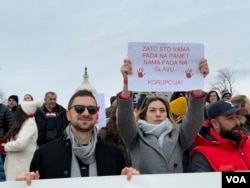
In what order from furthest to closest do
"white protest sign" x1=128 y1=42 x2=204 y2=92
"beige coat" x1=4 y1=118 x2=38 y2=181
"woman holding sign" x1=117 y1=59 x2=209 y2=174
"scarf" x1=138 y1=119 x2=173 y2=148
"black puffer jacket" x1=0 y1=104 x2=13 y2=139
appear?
"black puffer jacket" x1=0 y1=104 x2=13 y2=139
"beige coat" x1=4 y1=118 x2=38 y2=181
"scarf" x1=138 y1=119 x2=173 y2=148
"woman holding sign" x1=117 y1=59 x2=209 y2=174
"white protest sign" x1=128 y1=42 x2=204 y2=92

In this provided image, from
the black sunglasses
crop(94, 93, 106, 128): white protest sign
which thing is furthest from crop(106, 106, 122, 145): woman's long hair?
the black sunglasses

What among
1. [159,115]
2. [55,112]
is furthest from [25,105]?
[159,115]

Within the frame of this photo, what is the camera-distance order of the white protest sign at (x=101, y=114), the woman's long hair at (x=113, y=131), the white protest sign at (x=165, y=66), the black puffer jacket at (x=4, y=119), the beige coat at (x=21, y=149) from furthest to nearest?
the black puffer jacket at (x=4, y=119) < the beige coat at (x=21, y=149) < the white protest sign at (x=101, y=114) < the woman's long hair at (x=113, y=131) < the white protest sign at (x=165, y=66)

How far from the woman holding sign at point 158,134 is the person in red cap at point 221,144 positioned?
15 centimetres

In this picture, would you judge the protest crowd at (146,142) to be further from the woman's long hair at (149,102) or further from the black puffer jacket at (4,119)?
the black puffer jacket at (4,119)

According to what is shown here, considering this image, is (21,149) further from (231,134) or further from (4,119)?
(231,134)

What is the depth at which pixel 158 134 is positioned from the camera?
14.1 ft

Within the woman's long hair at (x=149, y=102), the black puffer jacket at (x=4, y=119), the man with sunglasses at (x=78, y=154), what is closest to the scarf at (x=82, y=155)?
the man with sunglasses at (x=78, y=154)

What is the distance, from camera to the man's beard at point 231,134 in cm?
427

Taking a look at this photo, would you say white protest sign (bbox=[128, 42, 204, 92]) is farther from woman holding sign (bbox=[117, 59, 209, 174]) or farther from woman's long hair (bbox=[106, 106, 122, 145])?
woman's long hair (bbox=[106, 106, 122, 145])

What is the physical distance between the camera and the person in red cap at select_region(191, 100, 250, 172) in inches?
161

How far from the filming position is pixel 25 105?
727cm

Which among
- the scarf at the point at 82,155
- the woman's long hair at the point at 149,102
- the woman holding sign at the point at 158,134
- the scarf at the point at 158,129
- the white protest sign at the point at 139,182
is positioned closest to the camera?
the white protest sign at the point at 139,182

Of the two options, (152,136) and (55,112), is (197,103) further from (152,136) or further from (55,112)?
(55,112)
